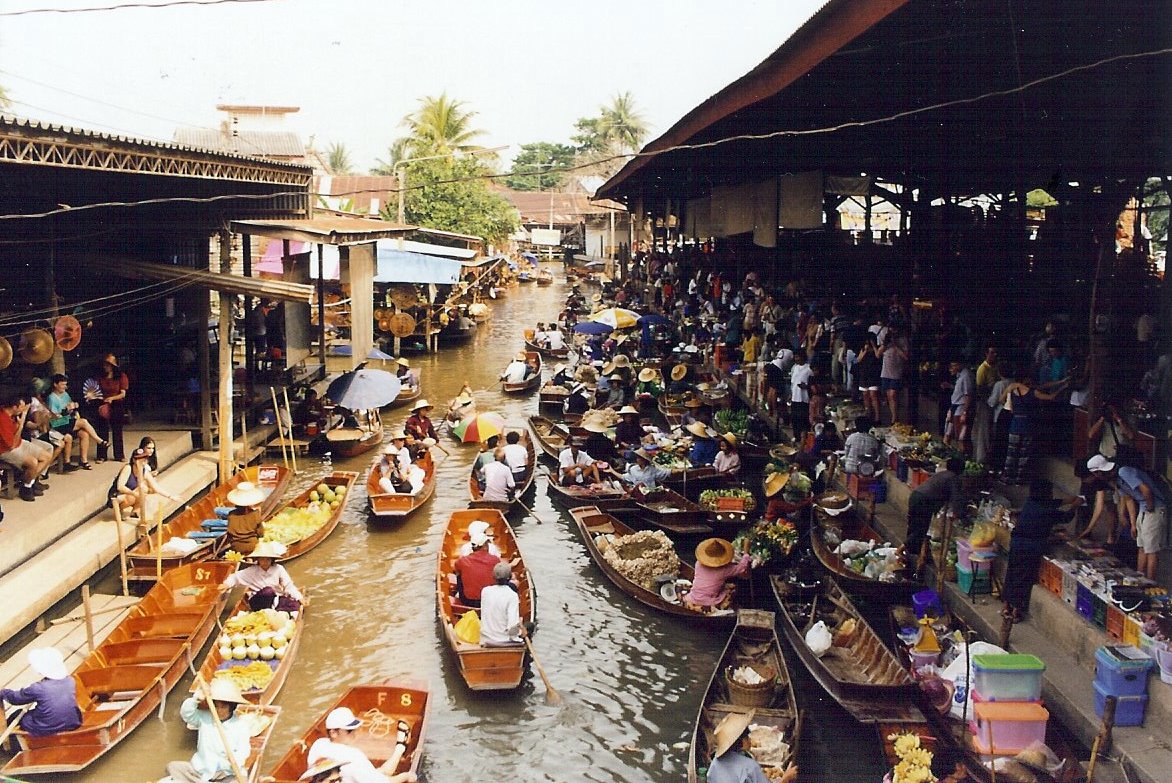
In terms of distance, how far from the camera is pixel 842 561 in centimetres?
1147

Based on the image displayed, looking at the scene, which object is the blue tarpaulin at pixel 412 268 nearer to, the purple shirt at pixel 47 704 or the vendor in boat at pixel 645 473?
the vendor in boat at pixel 645 473

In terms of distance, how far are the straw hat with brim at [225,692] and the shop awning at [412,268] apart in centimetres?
2001

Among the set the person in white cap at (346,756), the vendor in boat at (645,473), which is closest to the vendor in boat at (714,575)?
the vendor in boat at (645,473)

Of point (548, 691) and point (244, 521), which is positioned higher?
point (244, 521)

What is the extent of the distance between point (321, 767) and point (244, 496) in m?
6.73

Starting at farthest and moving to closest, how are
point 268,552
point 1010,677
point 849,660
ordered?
1. point 268,552
2. point 849,660
3. point 1010,677

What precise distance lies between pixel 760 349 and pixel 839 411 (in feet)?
16.4

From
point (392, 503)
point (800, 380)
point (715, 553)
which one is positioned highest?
point (800, 380)

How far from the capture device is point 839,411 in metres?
15.7

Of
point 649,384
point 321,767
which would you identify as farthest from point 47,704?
point 649,384

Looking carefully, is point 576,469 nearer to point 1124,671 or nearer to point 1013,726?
point 1013,726

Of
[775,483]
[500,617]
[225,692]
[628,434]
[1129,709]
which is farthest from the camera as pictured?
[628,434]

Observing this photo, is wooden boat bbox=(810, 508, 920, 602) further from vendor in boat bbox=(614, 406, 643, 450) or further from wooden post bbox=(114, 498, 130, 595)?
wooden post bbox=(114, 498, 130, 595)

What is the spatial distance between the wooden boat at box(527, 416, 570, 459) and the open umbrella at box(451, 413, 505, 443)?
864 millimetres
